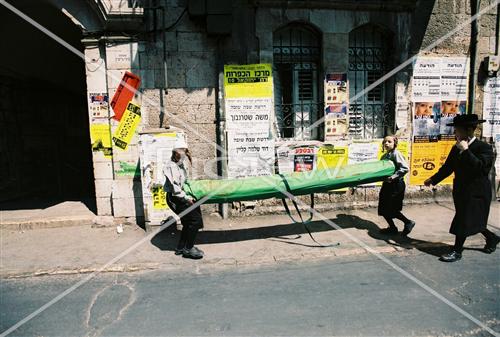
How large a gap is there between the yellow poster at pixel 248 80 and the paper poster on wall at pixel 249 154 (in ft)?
2.68

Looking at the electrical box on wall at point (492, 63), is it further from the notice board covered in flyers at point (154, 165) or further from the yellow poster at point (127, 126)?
the yellow poster at point (127, 126)

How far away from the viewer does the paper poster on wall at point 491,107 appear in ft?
24.7

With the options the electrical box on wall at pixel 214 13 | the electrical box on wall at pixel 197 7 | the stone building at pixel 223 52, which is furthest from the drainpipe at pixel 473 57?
the electrical box on wall at pixel 197 7

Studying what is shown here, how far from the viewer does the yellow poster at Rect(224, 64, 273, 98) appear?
656 centimetres

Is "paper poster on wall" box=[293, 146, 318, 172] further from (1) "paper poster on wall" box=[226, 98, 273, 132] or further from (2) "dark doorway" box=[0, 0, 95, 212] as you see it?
(2) "dark doorway" box=[0, 0, 95, 212]

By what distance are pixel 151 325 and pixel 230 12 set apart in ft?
17.8

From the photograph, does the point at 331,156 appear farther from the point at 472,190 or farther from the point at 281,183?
the point at 472,190

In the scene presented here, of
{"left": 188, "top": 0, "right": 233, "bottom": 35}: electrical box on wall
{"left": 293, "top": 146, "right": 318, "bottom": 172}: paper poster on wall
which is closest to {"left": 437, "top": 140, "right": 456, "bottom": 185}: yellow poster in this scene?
{"left": 293, "top": 146, "right": 318, "bottom": 172}: paper poster on wall

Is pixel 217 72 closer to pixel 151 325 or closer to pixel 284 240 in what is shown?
pixel 284 240

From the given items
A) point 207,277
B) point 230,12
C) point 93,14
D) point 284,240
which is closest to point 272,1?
point 230,12

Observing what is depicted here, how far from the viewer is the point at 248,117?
668 cm

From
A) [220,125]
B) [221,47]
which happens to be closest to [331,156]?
[220,125]

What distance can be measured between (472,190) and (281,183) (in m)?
2.61

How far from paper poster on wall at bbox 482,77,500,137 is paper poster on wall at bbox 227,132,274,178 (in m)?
5.09
